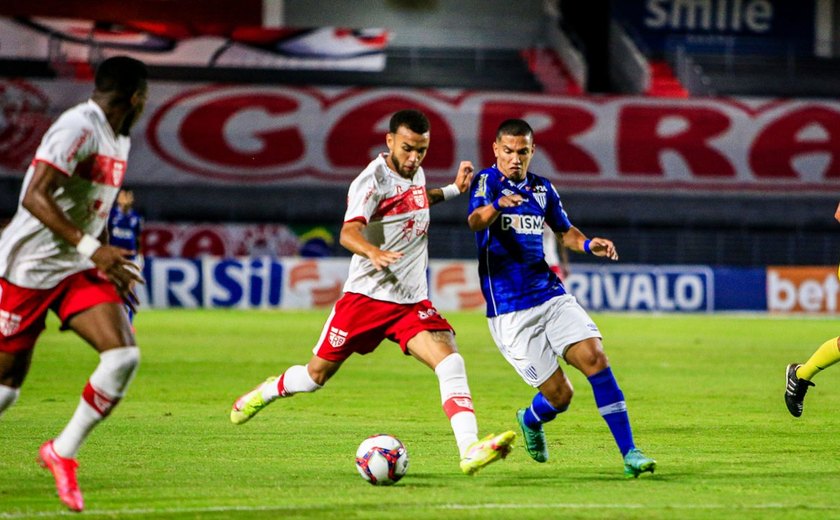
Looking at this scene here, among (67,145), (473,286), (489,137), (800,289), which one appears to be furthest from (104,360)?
(489,137)

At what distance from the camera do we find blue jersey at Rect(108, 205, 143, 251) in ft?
55.6

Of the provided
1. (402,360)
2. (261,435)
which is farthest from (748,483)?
(402,360)

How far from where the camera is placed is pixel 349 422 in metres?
10.5

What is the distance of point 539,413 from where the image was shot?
8203 mm

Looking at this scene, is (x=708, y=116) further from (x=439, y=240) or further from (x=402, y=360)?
(x=402, y=360)

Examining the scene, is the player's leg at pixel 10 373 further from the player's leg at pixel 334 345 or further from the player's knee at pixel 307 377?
the player's knee at pixel 307 377

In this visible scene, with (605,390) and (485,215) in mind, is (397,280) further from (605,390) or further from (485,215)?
(605,390)

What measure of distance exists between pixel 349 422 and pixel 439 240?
19888 millimetres

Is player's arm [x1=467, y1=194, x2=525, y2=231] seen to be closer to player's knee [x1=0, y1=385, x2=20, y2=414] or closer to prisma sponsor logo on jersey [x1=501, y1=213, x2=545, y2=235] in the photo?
prisma sponsor logo on jersey [x1=501, y1=213, x2=545, y2=235]

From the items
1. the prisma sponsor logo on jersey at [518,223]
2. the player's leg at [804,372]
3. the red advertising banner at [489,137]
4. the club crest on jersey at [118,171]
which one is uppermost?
the club crest on jersey at [118,171]

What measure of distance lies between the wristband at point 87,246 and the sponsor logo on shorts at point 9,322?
57cm

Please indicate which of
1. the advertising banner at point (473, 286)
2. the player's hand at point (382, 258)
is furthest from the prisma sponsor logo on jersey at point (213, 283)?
the player's hand at point (382, 258)

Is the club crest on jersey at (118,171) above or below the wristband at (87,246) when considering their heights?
above

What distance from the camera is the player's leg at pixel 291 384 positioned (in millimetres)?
8172
